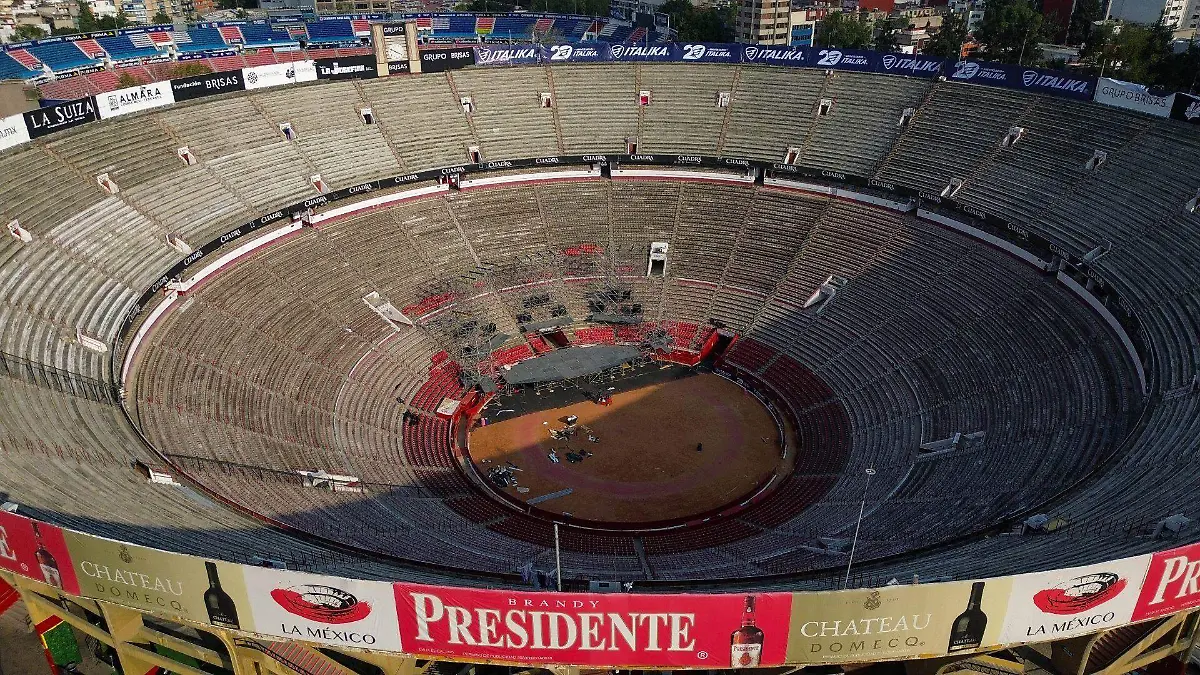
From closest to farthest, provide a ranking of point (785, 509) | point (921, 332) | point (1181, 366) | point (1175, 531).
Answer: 1. point (1175, 531)
2. point (1181, 366)
3. point (785, 509)
4. point (921, 332)

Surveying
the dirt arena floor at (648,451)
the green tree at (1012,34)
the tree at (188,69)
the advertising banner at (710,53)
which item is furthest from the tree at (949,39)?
the tree at (188,69)

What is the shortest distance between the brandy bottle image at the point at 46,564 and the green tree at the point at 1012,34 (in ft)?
262

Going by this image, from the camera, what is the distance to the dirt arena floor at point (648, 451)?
106 ft

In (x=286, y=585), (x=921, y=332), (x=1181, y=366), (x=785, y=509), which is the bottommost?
(x=785, y=509)

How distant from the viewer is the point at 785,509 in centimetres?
3089

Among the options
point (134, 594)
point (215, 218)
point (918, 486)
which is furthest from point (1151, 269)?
point (215, 218)

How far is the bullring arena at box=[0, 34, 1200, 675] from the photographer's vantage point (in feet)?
70.2

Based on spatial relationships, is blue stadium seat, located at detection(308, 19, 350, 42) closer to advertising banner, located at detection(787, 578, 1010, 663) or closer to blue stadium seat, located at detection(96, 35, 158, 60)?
blue stadium seat, located at detection(96, 35, 158, 60)

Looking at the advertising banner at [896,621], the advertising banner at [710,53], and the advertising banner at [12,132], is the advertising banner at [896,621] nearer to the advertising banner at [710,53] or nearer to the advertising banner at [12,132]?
the advertising banner at [12,132]

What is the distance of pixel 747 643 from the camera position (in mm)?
16438

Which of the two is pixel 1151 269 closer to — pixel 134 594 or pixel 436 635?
pixel 436 635

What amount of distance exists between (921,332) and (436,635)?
28237mm

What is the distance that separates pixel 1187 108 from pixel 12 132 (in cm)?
5187

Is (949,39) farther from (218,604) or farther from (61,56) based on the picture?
(61,56)
